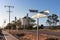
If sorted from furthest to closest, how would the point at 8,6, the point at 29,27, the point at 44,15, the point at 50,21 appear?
1. the point at 50,21
2. the point at 29,27
3. the point at 8,6
4. the point at 44,15

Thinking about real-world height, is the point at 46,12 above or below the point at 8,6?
below

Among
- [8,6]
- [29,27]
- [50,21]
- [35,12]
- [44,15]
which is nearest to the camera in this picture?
[44,15]

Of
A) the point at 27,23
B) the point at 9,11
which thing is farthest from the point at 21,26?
the point at 9,11

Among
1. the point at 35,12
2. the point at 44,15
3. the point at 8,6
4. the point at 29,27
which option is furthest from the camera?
the point at 29,27

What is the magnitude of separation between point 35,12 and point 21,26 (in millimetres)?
125233

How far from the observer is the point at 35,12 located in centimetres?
1080

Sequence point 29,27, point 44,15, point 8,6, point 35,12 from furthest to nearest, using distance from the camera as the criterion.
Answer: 1. point 29,27
2. point 8,6
3. point 35,12
4. point 44,15

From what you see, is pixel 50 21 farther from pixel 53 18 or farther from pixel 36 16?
pixel 36 16

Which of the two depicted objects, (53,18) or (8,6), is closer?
(8,6)

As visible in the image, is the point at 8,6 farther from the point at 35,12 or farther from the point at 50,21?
the point at 50,21

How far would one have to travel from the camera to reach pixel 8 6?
68750 millimetres

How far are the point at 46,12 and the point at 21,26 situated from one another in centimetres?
12591

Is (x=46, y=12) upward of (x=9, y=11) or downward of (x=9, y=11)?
downward

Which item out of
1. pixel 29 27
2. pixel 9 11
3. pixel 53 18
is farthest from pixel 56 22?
pixel 9 11
